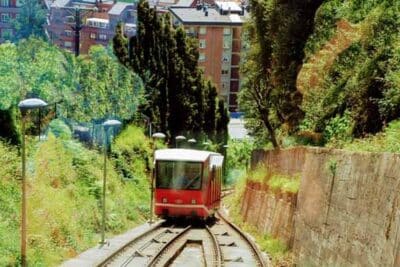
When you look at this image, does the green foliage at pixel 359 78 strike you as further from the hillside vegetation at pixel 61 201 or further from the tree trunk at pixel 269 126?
the tree trunk at pixel 269 126

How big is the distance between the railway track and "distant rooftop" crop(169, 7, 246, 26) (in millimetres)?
62735

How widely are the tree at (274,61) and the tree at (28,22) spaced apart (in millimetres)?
11907

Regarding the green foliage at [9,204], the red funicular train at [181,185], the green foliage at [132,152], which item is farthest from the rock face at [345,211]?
the green foliage at [132,152]

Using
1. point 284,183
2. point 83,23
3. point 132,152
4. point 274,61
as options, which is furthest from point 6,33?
point 284,183

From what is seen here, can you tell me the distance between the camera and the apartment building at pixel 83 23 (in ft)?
180

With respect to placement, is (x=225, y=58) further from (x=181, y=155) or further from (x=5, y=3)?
(x=181, y=155)

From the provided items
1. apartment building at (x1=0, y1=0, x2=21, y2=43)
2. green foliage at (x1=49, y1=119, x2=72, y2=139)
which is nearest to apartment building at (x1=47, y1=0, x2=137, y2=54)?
apartment building at (x1=0, y1=0, x2=21, y2=43)

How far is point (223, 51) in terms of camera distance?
305 ft


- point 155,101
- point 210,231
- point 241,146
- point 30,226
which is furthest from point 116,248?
point 241,146

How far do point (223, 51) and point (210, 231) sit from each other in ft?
223

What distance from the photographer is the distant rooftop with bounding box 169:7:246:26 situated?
88.6 metres

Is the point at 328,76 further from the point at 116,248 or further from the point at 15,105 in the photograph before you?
the point at 15,105

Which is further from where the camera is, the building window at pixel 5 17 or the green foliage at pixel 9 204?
the building window at pixel 5 17

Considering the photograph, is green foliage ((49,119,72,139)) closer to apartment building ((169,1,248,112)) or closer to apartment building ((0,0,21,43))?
apartment building ((0,0,21,43))
